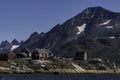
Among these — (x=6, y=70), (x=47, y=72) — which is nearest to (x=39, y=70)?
(x=47, y=72)

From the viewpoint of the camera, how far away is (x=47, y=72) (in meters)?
198

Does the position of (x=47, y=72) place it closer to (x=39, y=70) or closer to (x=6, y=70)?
(x=39, y=70)

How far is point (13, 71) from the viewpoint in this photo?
19038cm

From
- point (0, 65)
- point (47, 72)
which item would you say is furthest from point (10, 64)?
point (47, 72)

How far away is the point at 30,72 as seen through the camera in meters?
193

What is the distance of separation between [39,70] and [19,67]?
10.2m

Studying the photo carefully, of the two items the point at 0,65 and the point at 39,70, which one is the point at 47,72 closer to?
the point at 39,70

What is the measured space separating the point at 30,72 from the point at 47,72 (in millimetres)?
9494

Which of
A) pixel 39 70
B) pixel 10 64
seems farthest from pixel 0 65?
pixel 39 70

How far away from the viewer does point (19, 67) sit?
196000 mm

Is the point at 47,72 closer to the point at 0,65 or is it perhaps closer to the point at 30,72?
the point at 30,72

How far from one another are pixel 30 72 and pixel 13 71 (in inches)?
326

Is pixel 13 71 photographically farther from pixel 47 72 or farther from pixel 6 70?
pixel 47 72

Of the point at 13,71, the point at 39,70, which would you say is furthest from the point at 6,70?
the point at 39,70
